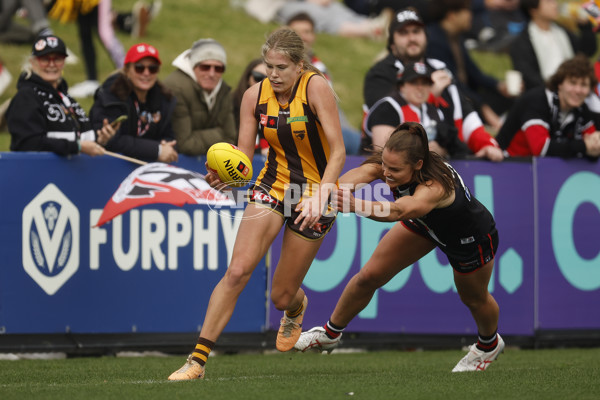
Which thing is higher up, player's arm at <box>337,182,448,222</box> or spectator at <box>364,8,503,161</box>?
spectator at <box>364,8,503,161</box>

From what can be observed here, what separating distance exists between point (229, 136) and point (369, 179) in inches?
118

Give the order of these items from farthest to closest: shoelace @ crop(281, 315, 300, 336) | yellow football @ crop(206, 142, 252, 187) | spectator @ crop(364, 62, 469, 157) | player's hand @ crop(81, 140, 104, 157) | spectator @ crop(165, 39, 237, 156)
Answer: spectator @ crop(165, 39, 237, 156) < spectator @ crop(364, 62, 469, 157) < player's hand @ crop(81, 140, 104, 157) < shoelace @ crop(281, 315, 300, 336) < yellow football @ crop(206, 142, 252, 187)

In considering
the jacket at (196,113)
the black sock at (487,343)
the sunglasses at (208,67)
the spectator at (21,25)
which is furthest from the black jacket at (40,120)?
the spectator at (21,25)

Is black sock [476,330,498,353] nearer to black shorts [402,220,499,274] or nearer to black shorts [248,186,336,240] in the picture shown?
black shorts [402,220,499,274]

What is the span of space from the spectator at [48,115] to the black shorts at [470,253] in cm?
294

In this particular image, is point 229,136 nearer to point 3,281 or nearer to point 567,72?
point 3,281

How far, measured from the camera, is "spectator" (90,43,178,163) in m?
8.49

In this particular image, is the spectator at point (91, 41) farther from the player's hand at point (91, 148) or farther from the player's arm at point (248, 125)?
the player's arm at point (248, 125)

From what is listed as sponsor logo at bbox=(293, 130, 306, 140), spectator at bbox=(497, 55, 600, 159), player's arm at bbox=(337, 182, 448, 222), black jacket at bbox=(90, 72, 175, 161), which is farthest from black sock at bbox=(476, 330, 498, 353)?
black jacket at bbox=(90, 72, 175, 161)

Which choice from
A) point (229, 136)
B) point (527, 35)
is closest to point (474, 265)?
point (229, 136)

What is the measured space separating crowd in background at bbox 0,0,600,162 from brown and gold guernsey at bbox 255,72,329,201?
468 mm

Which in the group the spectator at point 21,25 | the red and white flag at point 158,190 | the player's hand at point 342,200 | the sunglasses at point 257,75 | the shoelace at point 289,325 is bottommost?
the shoelace at point 289,325

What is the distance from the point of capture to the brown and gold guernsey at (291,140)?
6.66 meters

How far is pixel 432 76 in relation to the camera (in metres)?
9.63
